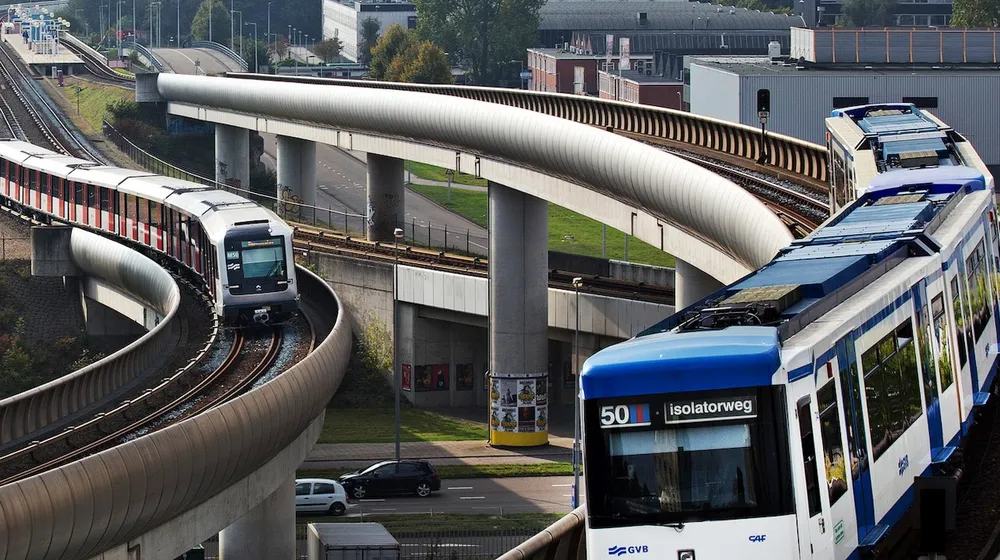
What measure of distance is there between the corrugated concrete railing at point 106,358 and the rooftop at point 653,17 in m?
97.1

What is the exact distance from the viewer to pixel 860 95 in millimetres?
79812

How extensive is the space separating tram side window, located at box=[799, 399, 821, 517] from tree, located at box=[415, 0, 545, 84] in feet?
454

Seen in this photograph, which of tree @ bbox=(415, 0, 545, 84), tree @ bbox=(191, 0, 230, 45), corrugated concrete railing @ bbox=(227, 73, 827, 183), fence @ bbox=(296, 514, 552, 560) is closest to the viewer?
fence @ bbox=(296, 514, 552, 560)

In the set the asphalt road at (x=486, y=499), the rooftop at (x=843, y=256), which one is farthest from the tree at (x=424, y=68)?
the rooftop at (x=843, y=256)

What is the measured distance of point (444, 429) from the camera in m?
66.1

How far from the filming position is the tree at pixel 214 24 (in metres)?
192

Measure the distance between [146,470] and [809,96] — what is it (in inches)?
2206

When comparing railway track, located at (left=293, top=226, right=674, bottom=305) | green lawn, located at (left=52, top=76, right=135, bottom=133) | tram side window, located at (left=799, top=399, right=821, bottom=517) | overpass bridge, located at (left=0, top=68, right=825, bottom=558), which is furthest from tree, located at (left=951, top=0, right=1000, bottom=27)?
tram side window, located at (left=799, top=399, right=821, bottom=517)

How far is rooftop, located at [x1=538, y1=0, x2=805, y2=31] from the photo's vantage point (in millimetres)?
159375

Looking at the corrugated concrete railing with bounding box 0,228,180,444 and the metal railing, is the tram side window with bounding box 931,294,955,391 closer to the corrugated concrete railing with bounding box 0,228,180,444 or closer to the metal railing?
the corrugated concrete railing with bounding box 0,228,180,444

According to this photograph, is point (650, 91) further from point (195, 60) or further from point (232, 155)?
point (195, 60)

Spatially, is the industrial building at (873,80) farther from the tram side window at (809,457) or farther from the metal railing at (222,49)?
the metal railing at (222,49)

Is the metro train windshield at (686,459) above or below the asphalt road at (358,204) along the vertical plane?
above

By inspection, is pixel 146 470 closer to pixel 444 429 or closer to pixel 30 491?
pixel 30 491
